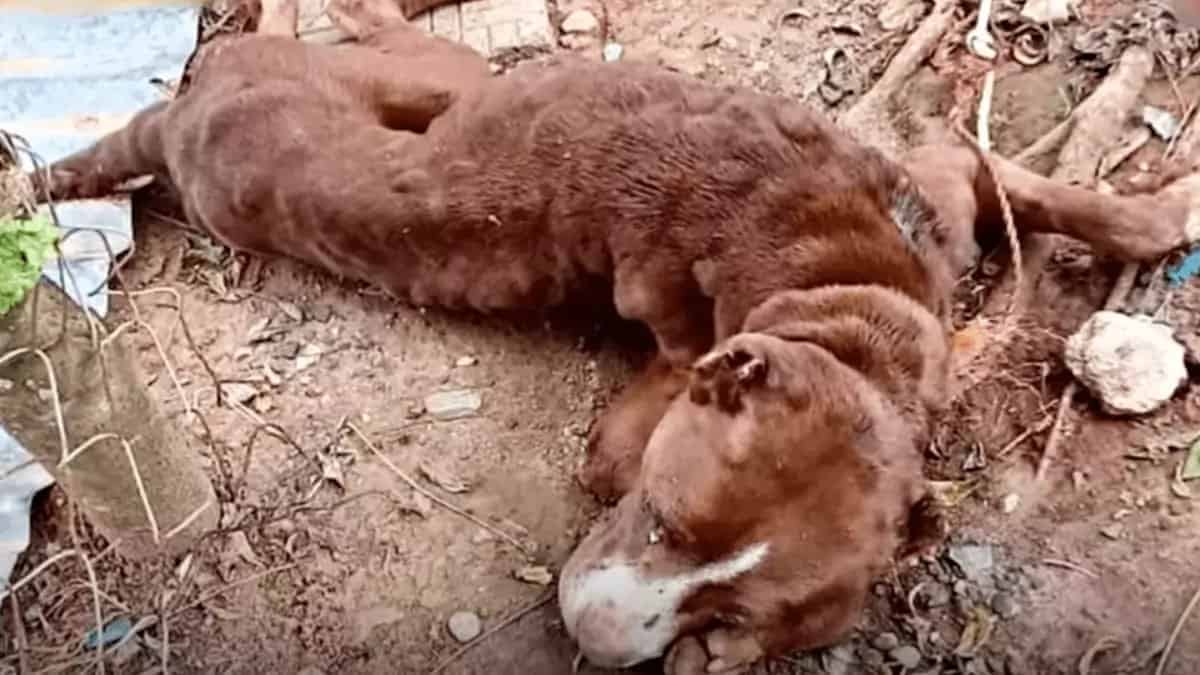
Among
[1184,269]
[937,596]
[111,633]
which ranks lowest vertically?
[111,633]

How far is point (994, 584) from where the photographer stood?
9.75 feet

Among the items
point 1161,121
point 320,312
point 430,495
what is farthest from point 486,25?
point 1161,121

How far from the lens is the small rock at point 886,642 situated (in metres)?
2.95

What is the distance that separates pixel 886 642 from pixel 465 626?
0.71 metres

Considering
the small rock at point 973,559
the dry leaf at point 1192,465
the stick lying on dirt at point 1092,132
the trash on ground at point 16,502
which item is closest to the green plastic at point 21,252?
the trash on ground at point 16,502

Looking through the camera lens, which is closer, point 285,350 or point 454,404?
point 454,404

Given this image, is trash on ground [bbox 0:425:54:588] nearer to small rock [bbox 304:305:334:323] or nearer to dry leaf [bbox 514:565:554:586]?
small rock [bbox 304:305:334:323]

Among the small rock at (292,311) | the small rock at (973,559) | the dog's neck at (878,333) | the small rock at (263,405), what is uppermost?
the dog's neck at (878,333)

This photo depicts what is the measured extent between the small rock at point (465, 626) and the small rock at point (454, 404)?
436mm

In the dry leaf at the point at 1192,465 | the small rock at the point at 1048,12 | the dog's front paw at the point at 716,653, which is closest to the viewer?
the dog's front paw at the point at 716,653

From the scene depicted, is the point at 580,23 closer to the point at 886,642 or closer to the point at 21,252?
the point at 886,642

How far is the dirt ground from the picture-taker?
2947mm

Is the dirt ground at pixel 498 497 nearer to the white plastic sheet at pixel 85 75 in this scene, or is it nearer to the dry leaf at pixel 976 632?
the dry leaf at pixel 976 632

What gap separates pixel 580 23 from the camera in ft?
12.9
